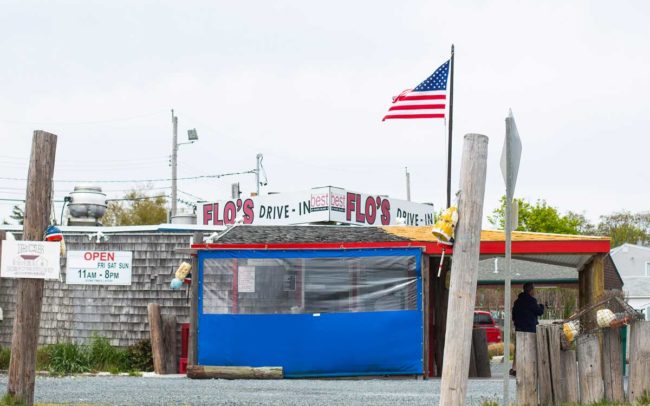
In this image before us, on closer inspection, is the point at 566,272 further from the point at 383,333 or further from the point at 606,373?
the point at 606,373

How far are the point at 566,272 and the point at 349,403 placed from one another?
64.2ft

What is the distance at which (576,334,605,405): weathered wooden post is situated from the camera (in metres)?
11.9

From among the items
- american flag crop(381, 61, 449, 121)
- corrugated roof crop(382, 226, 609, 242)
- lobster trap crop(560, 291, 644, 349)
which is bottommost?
lobster trap crop(560, 291, 644, 349)

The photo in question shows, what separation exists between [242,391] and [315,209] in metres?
11.1

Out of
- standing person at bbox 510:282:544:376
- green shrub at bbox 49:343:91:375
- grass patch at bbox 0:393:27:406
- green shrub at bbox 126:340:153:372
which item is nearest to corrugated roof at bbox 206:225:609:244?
standing person at bbox 510:282:544:376

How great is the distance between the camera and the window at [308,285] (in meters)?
19.7

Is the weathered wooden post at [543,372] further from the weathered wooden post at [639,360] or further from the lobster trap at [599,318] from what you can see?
the weathered wooden post at [639,360]

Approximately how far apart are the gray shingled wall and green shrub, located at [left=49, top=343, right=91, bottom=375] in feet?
2.33

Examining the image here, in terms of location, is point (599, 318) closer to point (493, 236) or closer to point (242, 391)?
point (242, 391)

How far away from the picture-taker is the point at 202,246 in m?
19.8

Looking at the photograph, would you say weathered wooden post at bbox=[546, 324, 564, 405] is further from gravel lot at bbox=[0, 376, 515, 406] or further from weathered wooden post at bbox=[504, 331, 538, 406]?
gravel lot at bbox=[0, 376, 515, 406]

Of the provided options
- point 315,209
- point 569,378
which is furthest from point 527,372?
point 315,209

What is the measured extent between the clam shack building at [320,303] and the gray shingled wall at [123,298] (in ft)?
7.08

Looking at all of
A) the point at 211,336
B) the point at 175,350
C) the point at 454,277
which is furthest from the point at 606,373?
the point at 175,350
